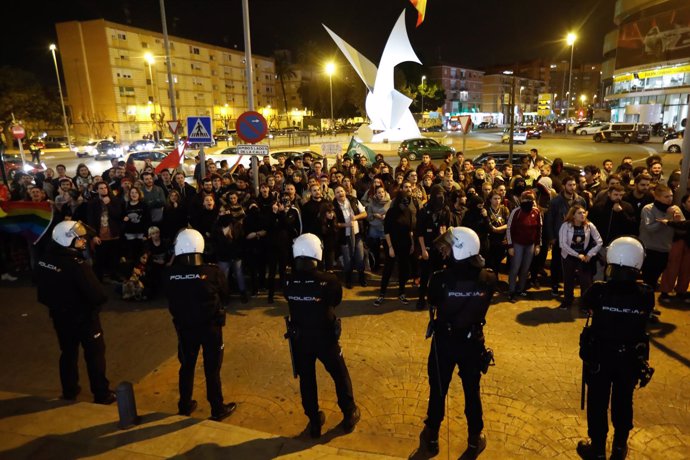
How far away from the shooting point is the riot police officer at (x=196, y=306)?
3885 millimetres

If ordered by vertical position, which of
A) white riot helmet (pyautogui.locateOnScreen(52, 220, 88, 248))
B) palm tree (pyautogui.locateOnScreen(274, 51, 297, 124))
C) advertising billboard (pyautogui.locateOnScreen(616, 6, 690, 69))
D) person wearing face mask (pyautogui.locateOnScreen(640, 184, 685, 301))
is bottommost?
person wearing face mask (pyautogui.locateOnScreen(640, 184, 685, 301))

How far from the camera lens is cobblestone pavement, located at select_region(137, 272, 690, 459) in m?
3.88

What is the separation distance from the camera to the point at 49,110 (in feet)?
177

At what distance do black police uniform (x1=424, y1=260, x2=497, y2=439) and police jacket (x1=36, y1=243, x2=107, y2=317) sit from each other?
3196 millimetres

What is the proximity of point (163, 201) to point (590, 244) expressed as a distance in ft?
24.4

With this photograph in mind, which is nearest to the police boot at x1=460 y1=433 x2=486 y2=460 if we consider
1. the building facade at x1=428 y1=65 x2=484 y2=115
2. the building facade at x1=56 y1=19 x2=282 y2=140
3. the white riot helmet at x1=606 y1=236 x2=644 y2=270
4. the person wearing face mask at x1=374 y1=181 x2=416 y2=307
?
the white riot helmet at x1=606 y1=236 x2=644 y2=270

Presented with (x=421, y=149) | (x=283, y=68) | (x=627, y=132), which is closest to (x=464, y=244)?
(x=421, y=149)

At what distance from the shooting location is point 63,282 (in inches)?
163

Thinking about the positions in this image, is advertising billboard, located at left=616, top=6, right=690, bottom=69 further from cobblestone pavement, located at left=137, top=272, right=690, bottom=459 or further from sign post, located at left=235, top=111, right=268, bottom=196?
sign post, located at left=235, top=111, right=268, bottom=196

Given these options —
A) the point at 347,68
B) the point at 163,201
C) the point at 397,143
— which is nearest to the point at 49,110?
the point at 347,68

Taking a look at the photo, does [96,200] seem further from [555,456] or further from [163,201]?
[555,456]

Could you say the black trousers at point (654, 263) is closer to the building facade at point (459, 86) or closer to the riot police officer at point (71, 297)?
the riot police officer at point (71, 297)

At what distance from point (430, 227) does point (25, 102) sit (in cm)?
5961

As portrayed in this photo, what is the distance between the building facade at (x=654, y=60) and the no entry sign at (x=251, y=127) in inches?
1650
